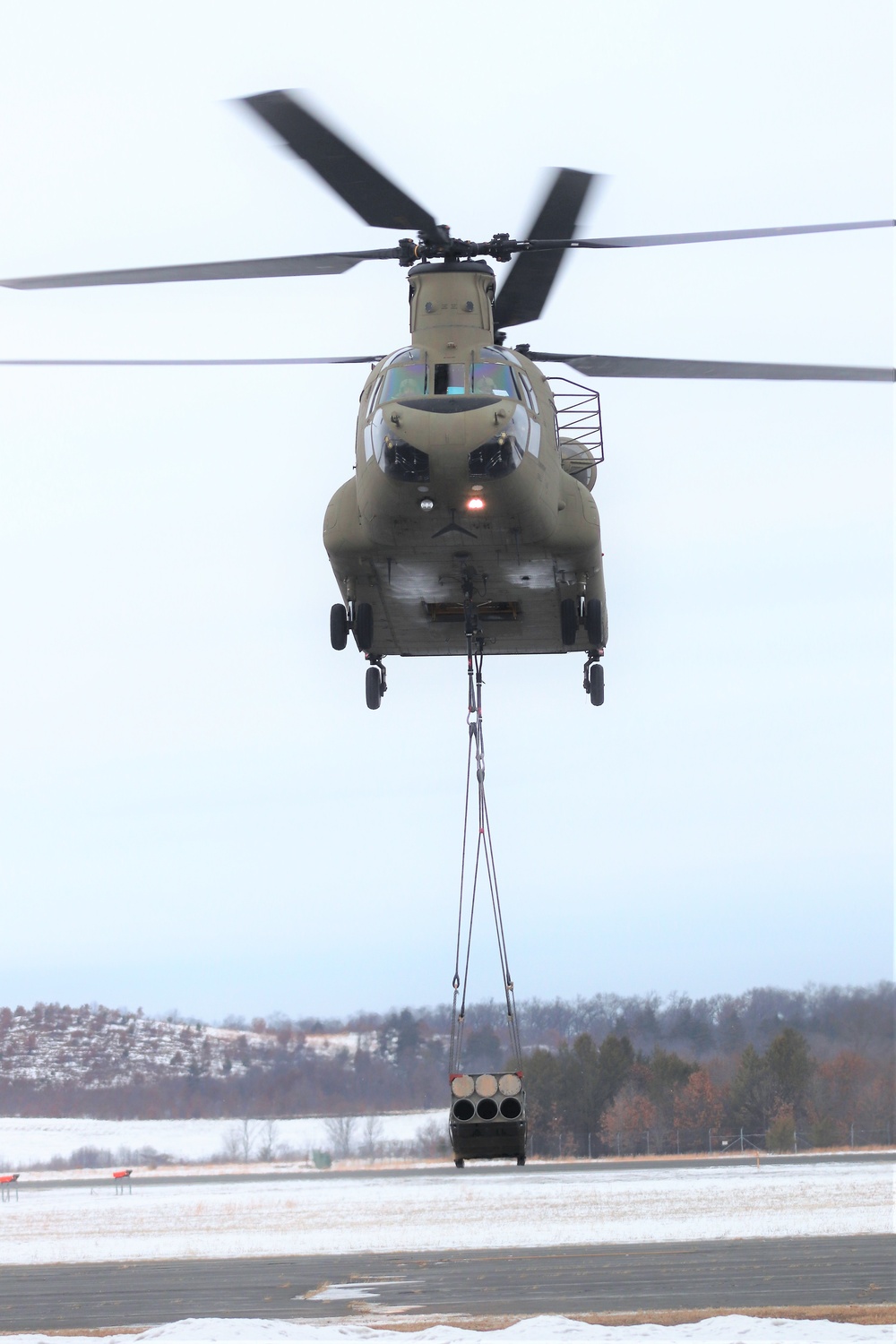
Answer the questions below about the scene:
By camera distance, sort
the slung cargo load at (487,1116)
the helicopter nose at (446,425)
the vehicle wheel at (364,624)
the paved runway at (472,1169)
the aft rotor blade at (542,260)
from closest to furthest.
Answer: the slung cargo load at (487,1116)
the helicopter nose at (446,425)
the aft rotor blade at (542,260)
the vehicle wheel at (364,624)
the paved runway at (472,1169)

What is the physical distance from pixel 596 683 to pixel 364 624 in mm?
3253

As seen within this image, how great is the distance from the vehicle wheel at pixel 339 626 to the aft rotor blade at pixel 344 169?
4.56m

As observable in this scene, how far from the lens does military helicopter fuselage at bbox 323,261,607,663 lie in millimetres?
14039

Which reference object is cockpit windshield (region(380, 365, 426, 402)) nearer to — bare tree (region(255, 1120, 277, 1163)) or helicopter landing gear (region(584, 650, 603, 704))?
helicopter landing gear (region(584, 650, 603, 704))

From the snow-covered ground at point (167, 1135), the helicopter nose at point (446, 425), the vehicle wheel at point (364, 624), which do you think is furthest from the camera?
the snow-covered ground at point (167, 1135)

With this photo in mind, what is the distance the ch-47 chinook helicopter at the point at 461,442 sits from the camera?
14.0 meters

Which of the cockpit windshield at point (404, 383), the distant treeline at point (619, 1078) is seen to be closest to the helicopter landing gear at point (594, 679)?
the cockpit windshield at point (404, 383)

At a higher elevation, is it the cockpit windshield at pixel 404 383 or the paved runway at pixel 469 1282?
the cockpit windshield at pixel 404 383

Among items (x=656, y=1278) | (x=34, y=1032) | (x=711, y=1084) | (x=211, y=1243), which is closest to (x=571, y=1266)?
(x=656, y=1278)

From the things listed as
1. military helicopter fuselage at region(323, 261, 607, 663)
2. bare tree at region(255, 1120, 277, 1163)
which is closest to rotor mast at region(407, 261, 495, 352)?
military helicopter fuselage at region(323, 261, 607, 663)

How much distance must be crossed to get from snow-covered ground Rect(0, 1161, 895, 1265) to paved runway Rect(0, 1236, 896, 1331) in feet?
7.11

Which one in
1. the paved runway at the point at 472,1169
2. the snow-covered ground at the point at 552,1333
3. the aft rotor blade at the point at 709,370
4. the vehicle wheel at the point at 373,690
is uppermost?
the aft rotor blade at the point at 709,370

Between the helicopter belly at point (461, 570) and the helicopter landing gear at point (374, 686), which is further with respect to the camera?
the helicopter landing gear at point (374, 686)

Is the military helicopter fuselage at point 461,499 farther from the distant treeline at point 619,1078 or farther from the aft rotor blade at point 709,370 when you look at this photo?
the distant treeline at point 619,1078
